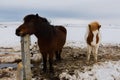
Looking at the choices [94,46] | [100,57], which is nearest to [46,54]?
[94,46]

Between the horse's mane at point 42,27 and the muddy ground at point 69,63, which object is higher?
the horse's mane at point 42,27

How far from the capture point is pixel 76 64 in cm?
1235

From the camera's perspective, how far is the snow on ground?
33.6 feet

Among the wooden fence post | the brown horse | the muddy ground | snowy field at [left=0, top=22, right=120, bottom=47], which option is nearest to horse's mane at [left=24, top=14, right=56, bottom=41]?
the brown horse

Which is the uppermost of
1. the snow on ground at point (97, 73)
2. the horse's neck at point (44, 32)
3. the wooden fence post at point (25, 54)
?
the horse's neck at point (44, 32)

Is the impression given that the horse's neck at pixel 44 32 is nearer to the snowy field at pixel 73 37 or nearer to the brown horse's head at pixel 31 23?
the brown horse's head at pixel 31 23

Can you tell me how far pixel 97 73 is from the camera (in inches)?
426

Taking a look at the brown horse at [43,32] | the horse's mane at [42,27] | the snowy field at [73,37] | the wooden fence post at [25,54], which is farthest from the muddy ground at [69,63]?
the snowy field at [73,37]

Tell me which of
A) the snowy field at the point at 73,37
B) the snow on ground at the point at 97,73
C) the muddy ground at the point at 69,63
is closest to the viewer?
the snow on ground at the point at 97,73

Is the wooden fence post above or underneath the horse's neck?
underneath

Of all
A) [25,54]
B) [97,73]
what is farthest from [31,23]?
[97,73]

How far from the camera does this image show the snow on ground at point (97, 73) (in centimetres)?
1024

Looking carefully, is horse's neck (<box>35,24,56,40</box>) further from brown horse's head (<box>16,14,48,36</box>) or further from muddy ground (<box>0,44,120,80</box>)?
muddy ground (<box>0,44,120,80</box>)

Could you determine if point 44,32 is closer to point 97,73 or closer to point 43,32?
point 43,32
